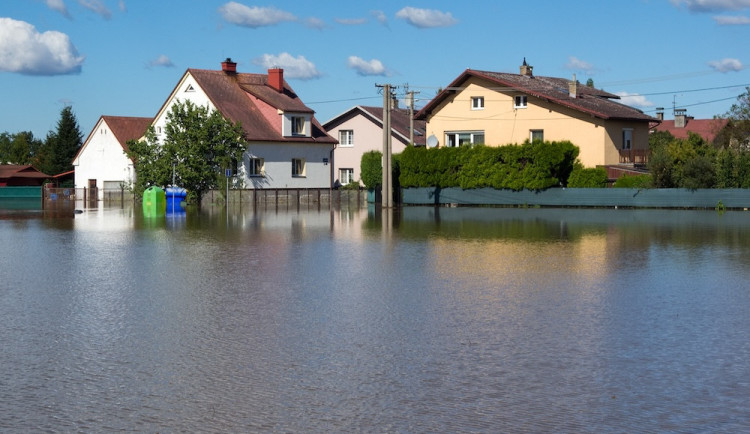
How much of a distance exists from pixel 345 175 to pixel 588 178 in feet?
95.5

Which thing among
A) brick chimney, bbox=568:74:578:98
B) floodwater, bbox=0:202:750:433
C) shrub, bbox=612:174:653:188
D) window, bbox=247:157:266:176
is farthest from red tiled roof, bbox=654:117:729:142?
floodwater, bbox=0:202:750:433

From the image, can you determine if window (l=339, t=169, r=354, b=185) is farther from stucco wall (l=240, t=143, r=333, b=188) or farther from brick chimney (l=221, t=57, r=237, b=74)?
brick chimney (l=221, t=57, r=237, b=74)

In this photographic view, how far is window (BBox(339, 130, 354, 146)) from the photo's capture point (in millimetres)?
81875

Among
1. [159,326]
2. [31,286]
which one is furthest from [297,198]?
[159,326]

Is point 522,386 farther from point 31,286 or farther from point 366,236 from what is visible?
point 366,236

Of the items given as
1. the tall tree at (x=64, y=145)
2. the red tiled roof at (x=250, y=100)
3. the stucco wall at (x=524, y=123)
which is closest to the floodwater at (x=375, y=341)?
the stucco wall at (x=524, y=123)

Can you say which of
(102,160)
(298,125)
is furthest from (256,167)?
(102,160)

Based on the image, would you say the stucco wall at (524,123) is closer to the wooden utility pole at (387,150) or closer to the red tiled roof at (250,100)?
the red tiled roof at (250,100)

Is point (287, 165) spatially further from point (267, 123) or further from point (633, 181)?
point (633, 181)

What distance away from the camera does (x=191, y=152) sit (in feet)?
206

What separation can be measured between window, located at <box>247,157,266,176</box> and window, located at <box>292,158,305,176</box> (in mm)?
3146

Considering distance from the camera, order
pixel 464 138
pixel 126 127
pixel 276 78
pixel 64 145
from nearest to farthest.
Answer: pixel 464 138 < pixel 276 78 < pixel 126 127 < pixel 64 145

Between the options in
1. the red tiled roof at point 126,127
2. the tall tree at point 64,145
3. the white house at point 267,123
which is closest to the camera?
the white house at point 267,123

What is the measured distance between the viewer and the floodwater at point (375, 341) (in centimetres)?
778
